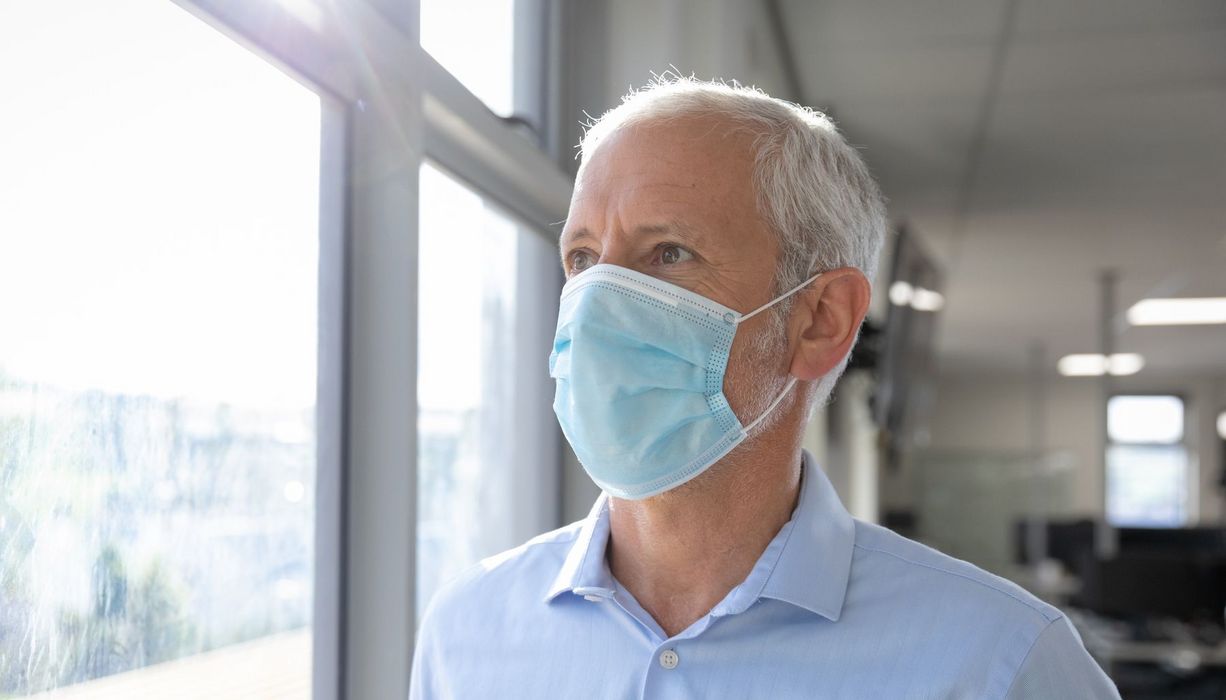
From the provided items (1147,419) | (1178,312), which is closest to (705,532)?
(1178,312)

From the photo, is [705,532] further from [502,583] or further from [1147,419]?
[1147,419]

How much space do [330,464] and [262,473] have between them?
14 cm

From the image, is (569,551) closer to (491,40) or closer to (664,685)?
(664,685)

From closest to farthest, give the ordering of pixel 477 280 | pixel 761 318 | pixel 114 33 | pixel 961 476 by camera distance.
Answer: pixel 114 33
pixel 761 318
pixel 477 280
pixel 961 476

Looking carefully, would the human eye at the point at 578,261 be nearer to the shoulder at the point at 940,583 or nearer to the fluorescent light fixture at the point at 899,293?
the shoulder at the point at 940,583

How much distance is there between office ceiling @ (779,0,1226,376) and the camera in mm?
3309

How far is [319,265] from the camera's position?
1.37 m

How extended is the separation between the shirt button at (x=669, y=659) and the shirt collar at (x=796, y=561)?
61 millimetres

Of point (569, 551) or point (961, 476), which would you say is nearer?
point (569, 551)

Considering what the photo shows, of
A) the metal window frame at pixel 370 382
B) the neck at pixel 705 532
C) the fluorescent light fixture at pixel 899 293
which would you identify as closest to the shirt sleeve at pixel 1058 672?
the neck at pixel 705 532

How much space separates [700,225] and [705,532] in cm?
32

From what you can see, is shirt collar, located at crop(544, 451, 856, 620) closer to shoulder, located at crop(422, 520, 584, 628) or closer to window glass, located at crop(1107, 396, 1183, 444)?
shoulder, located at crop(422, 520, 584, 628)

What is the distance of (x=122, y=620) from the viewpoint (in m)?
0.98

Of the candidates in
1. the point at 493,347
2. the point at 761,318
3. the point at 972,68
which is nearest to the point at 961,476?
the point at 972,68
